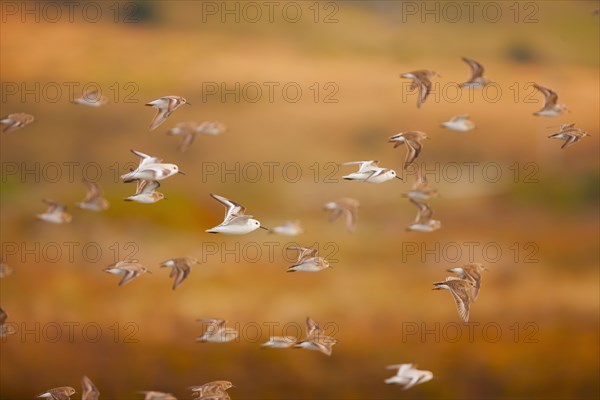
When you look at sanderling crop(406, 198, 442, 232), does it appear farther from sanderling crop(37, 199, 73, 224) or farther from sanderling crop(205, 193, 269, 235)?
sanderling crop(37, 199, 73, 224)

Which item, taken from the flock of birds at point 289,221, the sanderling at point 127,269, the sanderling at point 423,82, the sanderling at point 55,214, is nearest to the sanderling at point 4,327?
the flock of birds at point 289,221

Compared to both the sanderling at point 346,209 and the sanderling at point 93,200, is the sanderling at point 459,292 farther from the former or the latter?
the sanderling at point 93,200

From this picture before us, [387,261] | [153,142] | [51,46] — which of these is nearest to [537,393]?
[387,261]

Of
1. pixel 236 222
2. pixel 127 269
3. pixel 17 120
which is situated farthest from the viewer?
pixel 17 120

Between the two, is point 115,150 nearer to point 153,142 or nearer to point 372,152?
point 153,142

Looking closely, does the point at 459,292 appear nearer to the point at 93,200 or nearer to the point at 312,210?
the point at 312,210

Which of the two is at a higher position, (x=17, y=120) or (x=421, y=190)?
(x=17, y=120)

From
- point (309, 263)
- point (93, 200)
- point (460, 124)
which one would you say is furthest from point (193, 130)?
point (460, 124)
